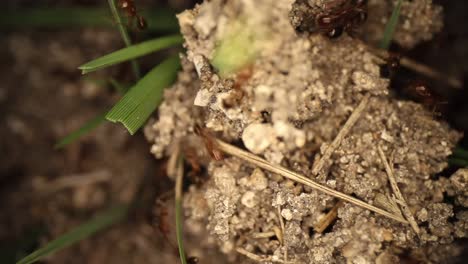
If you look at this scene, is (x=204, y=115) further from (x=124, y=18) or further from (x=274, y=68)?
(x=124, y=18)

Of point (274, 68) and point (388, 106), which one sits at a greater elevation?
point (274, 68)

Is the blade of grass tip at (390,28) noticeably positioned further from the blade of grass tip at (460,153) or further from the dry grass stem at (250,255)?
the dry grass stem at (250,255)

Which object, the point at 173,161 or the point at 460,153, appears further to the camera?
the point at 173,161

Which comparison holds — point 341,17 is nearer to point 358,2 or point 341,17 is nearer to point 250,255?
point 358,2

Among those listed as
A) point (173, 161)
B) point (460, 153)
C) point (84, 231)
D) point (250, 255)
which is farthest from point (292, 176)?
point (84, 231)

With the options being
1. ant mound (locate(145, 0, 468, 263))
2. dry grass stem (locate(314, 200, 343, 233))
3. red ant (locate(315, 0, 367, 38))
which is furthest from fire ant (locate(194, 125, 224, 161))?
red ant (locate(315, 0, 367, 38))

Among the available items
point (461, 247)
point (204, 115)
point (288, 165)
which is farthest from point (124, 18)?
point (461, 247)
